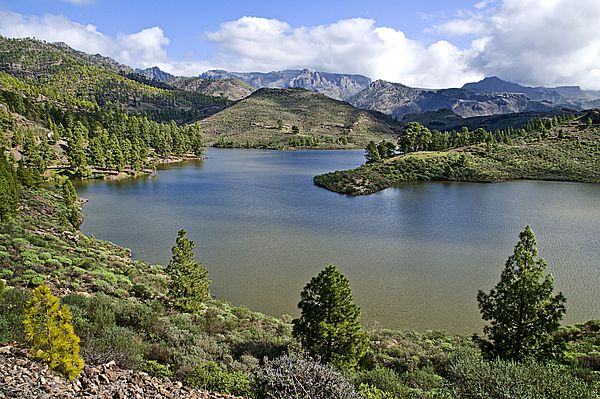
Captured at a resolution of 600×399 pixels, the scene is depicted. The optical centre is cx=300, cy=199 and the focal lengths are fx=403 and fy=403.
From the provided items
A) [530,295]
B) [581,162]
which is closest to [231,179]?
[530,295]

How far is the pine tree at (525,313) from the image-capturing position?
48.7 ft

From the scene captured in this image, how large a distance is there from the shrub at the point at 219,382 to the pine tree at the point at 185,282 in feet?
27.8

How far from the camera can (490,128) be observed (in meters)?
175

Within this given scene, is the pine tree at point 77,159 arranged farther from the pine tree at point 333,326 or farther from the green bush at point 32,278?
the pine tree at point 333,326

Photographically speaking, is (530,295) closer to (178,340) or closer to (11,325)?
(178,340)

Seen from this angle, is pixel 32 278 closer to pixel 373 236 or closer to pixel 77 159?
pixel 373 236

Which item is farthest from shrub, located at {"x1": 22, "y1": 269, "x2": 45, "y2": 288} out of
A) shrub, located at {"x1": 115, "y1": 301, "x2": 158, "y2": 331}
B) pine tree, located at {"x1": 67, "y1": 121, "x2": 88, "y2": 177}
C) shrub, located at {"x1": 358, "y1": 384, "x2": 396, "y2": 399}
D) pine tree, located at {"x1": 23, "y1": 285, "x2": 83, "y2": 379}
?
pine tree, located at {"x1": 67, "y1": 121, "x2": 88, "y2": 177}

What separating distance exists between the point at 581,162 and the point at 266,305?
258ft

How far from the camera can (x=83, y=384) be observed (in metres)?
8.70

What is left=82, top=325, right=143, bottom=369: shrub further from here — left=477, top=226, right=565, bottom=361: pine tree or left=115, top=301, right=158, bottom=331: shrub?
left=477, top=226, right=565, bottom=361: pine tree

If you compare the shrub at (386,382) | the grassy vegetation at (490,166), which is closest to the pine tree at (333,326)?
the shrub at (386,382)

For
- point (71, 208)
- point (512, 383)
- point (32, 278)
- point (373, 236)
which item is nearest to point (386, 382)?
point (512, 383)

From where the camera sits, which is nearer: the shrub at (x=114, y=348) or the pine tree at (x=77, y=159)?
the shrub at (x=114, y=348)

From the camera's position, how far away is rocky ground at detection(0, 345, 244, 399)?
7.90 m
